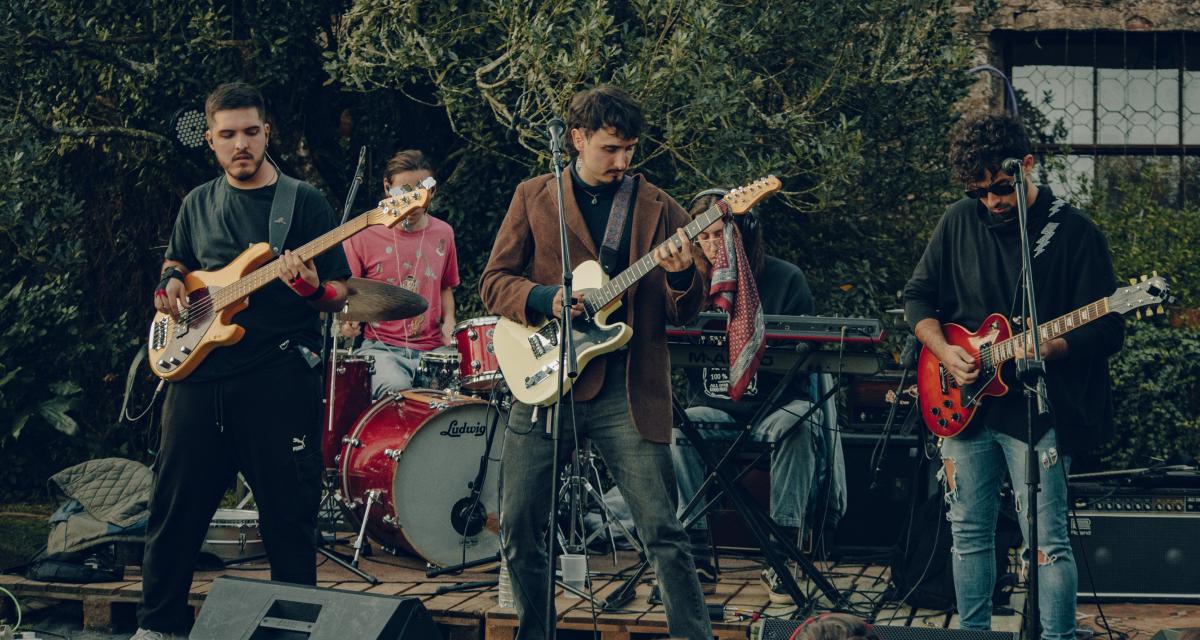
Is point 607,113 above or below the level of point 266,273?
above

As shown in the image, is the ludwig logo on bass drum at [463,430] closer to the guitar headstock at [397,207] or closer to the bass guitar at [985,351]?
the guitar headstock at [397,207]

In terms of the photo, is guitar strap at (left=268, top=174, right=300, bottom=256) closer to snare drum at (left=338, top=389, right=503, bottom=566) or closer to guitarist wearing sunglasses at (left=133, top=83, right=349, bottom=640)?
guitarist wearing sunglasses at (left=133, top=83, right=349, bottom=640)

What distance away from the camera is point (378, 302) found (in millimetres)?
5672

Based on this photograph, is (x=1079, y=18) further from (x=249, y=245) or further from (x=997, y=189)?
(x=249, y=245)

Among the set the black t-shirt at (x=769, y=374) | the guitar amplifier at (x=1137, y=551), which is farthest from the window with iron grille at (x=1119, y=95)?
the guitar amplifier at (x=1137, y=551)

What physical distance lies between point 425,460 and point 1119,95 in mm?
6648

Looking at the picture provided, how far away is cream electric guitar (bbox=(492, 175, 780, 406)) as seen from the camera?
13.9 feet

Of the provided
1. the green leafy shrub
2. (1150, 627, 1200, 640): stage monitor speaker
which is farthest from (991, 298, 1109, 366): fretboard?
the green leafy shrub

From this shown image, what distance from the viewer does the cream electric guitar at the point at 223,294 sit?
4.57 meters

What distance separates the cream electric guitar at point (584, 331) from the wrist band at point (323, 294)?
0.64 m

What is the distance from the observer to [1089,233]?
4332 mm

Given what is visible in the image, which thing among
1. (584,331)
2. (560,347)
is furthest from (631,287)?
(560,347)

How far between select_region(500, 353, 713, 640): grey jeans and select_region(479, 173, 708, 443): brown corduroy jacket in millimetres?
51

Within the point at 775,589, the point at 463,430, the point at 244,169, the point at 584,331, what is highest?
the point at 244,169
